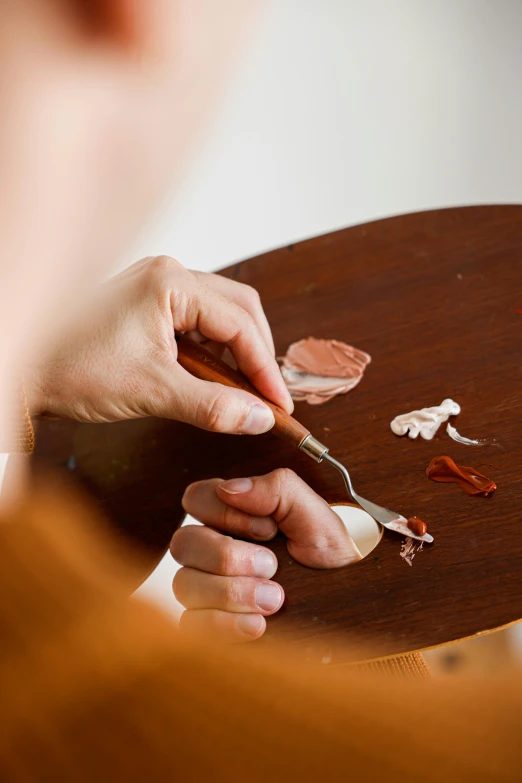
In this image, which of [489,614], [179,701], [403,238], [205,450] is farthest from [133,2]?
[403,238]

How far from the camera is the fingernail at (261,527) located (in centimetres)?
58

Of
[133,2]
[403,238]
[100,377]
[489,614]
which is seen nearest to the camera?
[133,2]

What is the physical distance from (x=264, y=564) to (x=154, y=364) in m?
0.19

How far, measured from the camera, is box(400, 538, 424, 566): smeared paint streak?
21.5 inches

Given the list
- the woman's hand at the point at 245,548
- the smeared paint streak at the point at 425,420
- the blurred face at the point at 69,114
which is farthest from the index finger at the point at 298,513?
the blurred face at the point at 69,114

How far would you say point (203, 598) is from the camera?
0.54m

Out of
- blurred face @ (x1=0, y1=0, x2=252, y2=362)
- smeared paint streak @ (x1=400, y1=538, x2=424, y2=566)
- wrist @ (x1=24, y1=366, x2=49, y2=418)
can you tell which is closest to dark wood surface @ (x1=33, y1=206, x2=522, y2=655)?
smeared paint streak @ (x1=400, y1=538, x2=424, y2=566)

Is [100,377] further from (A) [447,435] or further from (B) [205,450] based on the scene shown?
(A) [447,435]

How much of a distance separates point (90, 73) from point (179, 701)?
16 cm

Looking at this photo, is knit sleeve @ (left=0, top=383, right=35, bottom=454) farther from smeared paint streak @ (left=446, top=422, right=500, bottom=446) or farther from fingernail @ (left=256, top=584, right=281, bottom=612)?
smeared paint streak @ (left=446, top=422, right=500, bottom=446)

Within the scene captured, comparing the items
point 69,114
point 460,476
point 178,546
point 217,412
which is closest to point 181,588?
point 178,546

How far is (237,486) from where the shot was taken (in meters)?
0.58

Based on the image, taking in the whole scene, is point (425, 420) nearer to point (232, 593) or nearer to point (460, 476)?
point (460, 476)

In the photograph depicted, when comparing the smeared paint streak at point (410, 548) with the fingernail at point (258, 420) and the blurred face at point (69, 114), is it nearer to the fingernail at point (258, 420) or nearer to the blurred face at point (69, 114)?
the fingernail at point (258, 420)
